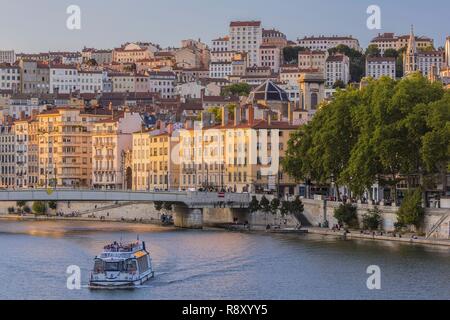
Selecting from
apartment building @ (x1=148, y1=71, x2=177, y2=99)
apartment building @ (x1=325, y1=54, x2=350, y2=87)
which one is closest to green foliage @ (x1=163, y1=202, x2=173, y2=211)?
apartment building @ (x1=148, y1=71, x2=177, y2=99)

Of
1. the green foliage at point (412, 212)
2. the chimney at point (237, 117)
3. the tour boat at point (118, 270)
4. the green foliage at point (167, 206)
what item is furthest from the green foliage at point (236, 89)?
the tour boat at point (118, 270)

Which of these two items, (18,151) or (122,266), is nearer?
(122,266)

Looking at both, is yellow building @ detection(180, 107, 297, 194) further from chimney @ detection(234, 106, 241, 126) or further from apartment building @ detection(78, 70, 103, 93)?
apartment building @ detection(78, 70, 103, 93)

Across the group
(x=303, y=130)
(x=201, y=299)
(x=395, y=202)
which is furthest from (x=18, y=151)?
(x=201, y=299)

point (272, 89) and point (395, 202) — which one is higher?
point (272, 89)

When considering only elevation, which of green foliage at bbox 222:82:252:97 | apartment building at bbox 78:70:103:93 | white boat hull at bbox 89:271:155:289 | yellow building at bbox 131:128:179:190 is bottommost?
white boat hull at bbox 89:271:155:289

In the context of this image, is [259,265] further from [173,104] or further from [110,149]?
[173,104]

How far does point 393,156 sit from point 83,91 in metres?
116

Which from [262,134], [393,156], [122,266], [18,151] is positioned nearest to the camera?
[122,266]

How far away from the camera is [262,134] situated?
9388cm

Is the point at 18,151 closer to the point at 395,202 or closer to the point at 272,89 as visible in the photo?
the point at 272,89

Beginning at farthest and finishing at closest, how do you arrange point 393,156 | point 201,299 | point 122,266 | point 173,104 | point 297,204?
point 173,104, point 297,204, point 393,156, point 122,266, point 201,299

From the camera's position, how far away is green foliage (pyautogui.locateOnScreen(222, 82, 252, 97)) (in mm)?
172288

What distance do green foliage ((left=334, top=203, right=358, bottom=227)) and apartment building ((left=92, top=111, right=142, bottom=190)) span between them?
40152 millimetres
